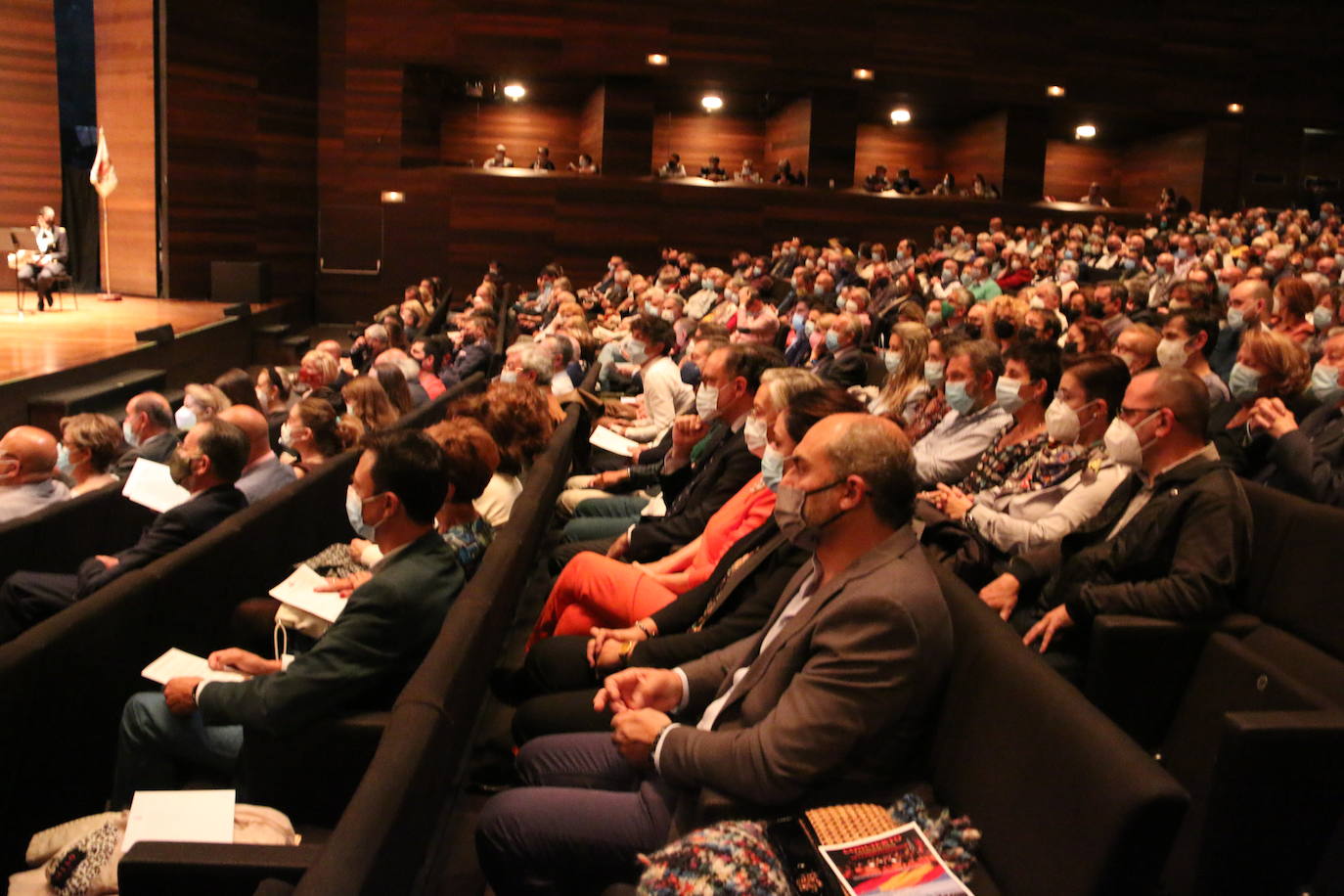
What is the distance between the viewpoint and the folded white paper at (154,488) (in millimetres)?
3828

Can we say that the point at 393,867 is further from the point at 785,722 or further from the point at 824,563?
the point at 824,563

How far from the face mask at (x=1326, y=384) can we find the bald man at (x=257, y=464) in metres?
3.66

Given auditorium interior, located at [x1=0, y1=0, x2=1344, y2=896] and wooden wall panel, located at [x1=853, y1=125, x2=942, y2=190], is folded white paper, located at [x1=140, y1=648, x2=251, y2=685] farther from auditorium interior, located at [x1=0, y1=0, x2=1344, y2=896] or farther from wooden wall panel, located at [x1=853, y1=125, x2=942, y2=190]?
wooden wall panel, located at [x1=853, y1=125, x2=942, y2=190]

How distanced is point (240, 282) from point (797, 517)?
1498 cm

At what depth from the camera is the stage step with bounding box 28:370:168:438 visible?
794 cm

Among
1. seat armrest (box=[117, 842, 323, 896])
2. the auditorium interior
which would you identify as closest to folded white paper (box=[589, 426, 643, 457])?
the auditorium interior

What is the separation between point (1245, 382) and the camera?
3730mm

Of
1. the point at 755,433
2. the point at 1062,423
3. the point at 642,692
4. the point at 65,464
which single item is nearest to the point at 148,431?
the point at 65,464

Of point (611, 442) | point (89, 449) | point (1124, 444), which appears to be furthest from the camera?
point (611, 442)

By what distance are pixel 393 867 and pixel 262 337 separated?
13221 mm

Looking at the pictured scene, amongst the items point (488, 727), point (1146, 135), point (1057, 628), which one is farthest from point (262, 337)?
point (1146, 135)

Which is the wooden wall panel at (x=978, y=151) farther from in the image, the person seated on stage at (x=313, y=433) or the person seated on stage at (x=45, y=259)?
the person seated on stage at (x=313, y=433)

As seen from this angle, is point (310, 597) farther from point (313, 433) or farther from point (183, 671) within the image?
point (313, 433)

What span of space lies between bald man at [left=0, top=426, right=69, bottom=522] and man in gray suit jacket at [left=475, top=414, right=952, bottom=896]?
2.85m
